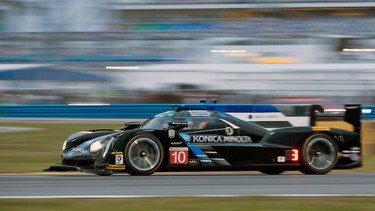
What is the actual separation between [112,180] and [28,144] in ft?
26.8

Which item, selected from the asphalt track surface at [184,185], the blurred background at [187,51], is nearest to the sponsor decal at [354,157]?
the asphalt track surface at [184,185]

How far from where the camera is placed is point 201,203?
6258 mm

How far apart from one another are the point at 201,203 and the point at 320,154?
9.97 feet

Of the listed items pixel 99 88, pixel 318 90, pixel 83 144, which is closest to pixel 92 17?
pixel 99 88

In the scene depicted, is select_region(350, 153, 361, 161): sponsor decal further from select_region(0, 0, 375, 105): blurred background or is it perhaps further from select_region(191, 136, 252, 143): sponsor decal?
select_region(0, 0, 375, 105): blurred background

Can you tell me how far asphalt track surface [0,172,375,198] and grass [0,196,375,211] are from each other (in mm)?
307

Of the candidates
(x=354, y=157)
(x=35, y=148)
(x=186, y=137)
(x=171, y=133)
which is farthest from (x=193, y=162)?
(x=35, y=148)

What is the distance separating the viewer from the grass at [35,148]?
37.2 ft

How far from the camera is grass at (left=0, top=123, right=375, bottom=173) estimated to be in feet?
37.2

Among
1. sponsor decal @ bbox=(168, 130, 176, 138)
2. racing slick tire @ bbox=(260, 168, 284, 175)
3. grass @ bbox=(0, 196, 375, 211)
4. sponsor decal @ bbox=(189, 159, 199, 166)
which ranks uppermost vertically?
sponsor decal @ bbox=(168, 130, 176, 138)

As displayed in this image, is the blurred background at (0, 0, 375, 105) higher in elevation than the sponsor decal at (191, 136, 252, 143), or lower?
higher

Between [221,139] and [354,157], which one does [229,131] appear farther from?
[354,157]

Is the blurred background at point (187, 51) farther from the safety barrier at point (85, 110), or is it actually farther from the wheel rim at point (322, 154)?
the wheel rim at point (322, 154)

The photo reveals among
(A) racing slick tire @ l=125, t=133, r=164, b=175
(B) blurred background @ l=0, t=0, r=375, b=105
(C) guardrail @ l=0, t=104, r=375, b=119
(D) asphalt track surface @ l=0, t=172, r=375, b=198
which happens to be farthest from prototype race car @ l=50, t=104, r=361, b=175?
(C) guardrail @ l=0, t=104, r=375, b=119
